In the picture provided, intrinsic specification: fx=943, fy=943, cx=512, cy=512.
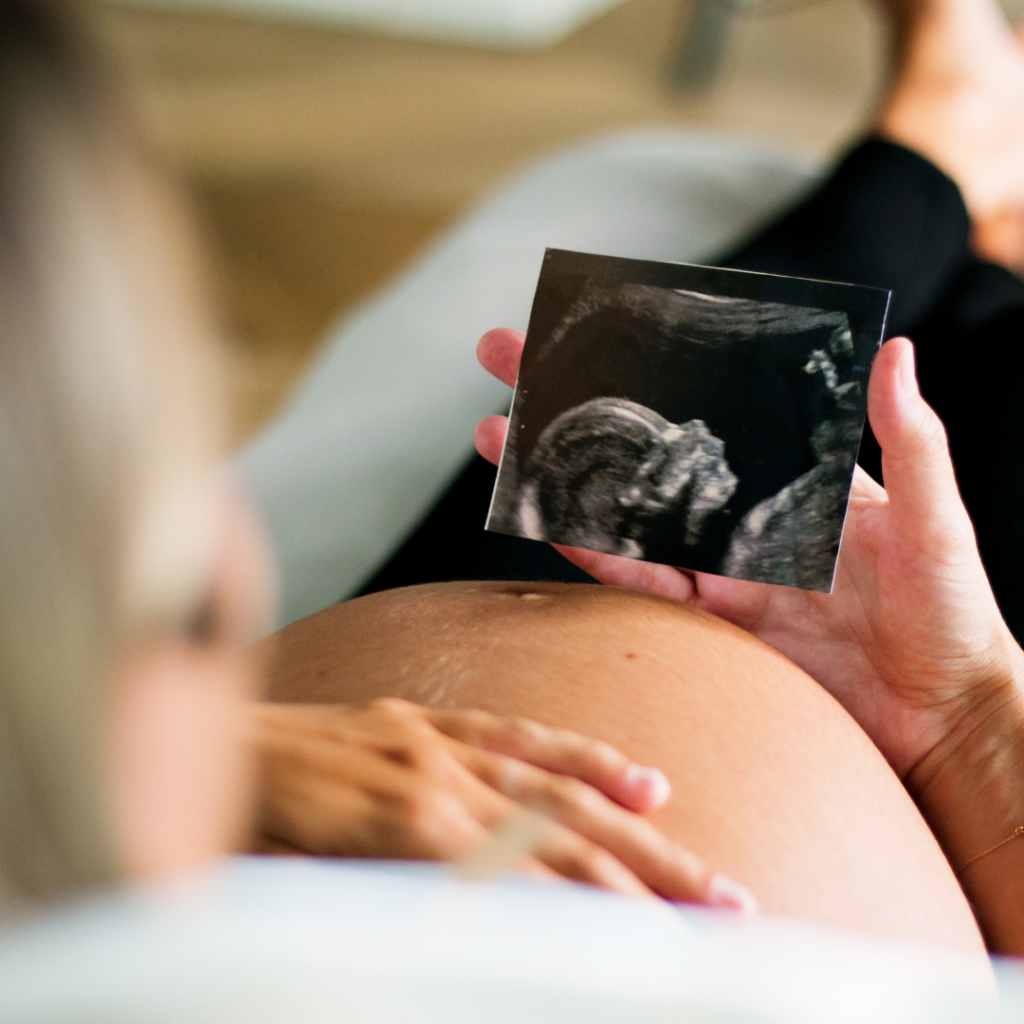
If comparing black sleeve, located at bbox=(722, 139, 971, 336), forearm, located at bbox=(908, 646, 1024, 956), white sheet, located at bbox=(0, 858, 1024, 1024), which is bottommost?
forearm, located at bbox=(908, 646, 1024, 956)

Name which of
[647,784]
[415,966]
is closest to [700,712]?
[647,784]

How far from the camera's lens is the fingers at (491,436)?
678 millimetres

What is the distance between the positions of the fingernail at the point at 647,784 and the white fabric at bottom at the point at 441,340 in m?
0.48

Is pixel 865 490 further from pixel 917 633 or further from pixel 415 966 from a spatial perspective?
pixel 415 966

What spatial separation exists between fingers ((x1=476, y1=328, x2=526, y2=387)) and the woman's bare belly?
0.17 metres

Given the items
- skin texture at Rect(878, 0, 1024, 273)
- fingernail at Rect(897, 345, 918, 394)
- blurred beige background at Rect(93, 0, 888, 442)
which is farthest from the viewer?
blurred beige background at Rect(93, 0, 888, 442)

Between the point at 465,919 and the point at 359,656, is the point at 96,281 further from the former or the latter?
the point at 359,656

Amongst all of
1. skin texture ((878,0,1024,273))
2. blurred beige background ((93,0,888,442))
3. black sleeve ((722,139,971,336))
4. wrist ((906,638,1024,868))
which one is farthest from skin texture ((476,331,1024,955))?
blurred beige background ((93,0,888,442))

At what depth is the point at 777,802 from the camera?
1.66ft

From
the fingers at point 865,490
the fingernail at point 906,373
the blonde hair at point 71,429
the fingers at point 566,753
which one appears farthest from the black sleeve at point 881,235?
the blonde hair at point 71,429

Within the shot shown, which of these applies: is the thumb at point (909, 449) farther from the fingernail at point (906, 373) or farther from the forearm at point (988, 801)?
the forearm at point (988, 801)

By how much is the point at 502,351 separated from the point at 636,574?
0.20m

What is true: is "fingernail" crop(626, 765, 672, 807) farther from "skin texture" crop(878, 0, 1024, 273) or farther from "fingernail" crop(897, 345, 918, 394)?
"skin texture" crop(878, 0, 1024, 273)

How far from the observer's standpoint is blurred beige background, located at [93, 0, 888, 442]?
6.38ft
